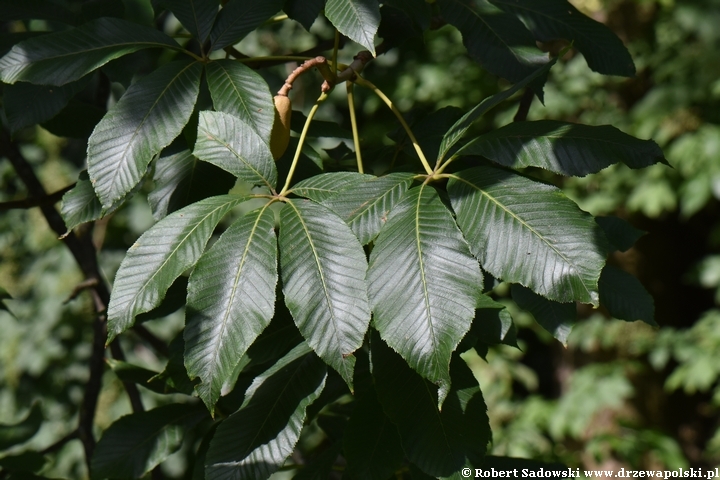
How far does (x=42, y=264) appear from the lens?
3.42 metres

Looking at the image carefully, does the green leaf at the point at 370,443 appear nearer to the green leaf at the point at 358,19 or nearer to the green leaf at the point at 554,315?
the green leaf at the point at 554,315

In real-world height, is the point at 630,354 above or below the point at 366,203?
below

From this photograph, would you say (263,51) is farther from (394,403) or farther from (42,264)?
(394,403)

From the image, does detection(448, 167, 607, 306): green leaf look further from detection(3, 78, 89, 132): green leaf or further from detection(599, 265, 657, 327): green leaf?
detection(3, 78, 89, 132): green leaf

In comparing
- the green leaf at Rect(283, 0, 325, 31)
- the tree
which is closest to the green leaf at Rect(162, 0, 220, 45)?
the tree

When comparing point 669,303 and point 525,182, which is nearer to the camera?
point 525,182

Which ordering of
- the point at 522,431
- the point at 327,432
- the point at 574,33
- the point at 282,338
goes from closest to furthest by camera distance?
the point at 282,338, the point at 574,33, the point at 327,432, the point at 522,431

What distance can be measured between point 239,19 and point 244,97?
155 millimetres

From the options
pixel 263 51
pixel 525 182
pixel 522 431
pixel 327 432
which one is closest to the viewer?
pixel 525 182

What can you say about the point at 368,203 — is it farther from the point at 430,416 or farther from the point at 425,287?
the point at 430,416

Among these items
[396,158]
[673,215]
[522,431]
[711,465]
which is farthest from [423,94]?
[396,158]

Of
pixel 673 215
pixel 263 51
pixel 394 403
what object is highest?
pixel 394 403

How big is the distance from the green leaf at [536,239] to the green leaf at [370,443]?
0.30 meters

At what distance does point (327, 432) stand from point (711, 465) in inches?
113
